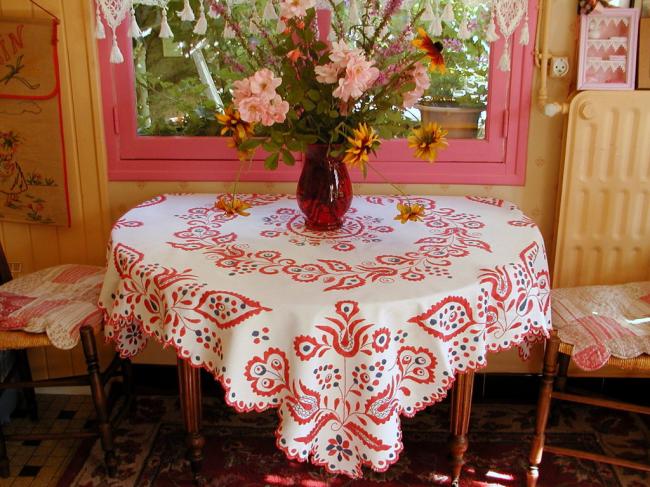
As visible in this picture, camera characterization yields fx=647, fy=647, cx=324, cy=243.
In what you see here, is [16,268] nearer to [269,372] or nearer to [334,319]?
[269,372]

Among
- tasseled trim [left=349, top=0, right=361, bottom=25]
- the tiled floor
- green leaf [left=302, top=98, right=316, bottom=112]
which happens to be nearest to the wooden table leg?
green leaf [left=302, top=98, right=316, bottom=112]

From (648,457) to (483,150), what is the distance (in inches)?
44.7

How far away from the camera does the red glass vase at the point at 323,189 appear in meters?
1.73

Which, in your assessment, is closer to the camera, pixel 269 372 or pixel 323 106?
pixel 269 372

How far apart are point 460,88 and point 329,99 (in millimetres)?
777

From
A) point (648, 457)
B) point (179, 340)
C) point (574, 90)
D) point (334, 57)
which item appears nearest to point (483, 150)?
point (574, 90)

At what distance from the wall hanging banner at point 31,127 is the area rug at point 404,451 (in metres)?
0.82

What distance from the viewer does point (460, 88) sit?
2.21 metres

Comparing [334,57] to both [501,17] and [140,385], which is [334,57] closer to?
[501,17]

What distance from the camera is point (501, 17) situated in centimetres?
198

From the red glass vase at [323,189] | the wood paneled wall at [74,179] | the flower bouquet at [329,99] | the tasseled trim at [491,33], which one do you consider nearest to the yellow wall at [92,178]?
the wood paneled wall at [74,179]

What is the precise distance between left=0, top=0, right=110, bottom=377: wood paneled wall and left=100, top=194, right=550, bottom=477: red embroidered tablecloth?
711 mm

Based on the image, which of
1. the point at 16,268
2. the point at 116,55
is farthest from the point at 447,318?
the point at 16,268

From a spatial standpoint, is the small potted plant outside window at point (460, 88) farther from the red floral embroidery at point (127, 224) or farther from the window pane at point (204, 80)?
the red floral embroidery at point (127, 224)
